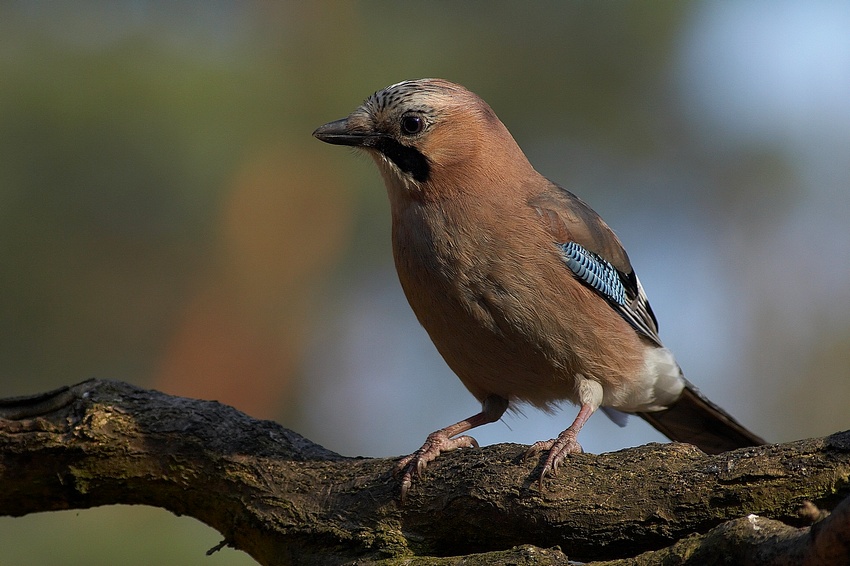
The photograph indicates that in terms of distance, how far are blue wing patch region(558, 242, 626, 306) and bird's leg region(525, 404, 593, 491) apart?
76cm

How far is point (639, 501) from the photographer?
9.75 feet

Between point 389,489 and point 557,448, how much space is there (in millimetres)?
624

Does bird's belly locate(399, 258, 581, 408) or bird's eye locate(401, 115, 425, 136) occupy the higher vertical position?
bird's eye locate(401, 115, 425, 136)

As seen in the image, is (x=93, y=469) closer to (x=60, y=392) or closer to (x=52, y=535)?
(x=60, y=392)

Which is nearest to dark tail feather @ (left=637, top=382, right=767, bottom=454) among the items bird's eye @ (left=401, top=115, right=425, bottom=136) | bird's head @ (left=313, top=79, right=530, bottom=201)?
bird's head @ (left=313, top=79, right=530, bottom=201)

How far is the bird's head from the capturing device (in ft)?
14.3

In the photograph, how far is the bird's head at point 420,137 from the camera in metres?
4.36

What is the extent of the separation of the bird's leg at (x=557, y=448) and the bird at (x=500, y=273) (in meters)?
0.03

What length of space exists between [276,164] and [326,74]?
874mm

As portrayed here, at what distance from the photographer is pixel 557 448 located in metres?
3.37

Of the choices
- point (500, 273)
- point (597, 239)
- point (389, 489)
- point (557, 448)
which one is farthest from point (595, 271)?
A: point (389, 489)

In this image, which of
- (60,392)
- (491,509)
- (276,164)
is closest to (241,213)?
(276,164)

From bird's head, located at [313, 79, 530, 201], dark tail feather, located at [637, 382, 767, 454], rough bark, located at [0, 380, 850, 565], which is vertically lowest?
rough bark, located at [0, 380, 850, 565]

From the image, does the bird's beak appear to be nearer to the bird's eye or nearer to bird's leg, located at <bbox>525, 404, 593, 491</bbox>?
the bird's eye
